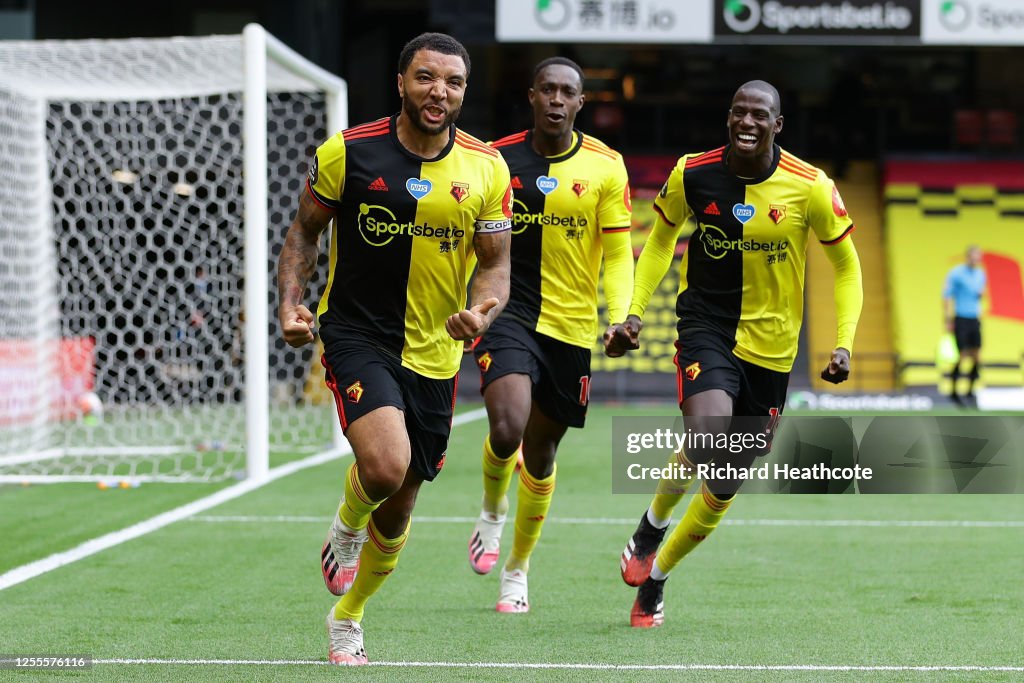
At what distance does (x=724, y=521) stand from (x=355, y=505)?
4.71m

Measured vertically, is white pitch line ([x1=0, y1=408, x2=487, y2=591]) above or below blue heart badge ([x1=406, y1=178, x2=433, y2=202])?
below

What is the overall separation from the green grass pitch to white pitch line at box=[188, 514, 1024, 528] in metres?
0.04

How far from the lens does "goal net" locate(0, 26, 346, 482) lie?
11430 millimetres

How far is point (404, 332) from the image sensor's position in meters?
5.25

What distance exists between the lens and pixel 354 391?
5074 millimetres

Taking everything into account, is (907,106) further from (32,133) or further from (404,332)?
(404,332)

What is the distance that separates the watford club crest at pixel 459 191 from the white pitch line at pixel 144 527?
10.5 ft

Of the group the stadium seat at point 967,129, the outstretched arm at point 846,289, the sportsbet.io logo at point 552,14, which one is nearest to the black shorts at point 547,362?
the outstretched arm at point 846,289

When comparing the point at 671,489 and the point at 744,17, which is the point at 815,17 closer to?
the point at 744,17

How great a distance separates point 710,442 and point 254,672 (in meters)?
2.11

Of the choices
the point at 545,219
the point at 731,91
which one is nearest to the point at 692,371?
the point at 545,219

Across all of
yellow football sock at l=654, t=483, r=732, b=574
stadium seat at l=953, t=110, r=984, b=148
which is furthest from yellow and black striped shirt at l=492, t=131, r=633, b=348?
stadium seat at l=953, t=110, r=984, b=148

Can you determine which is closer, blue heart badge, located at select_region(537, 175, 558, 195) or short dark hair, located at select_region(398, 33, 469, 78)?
short dark hair, located at select_region(398, 33, 469, 78)

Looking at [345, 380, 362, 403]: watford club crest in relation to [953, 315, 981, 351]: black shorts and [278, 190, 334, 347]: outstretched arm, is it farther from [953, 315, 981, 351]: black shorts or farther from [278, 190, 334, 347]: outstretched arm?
[953, 315, 981, 351]: black shorts
